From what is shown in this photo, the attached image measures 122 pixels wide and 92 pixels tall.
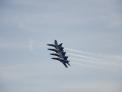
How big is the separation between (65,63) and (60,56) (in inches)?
210

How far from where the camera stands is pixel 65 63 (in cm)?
14312

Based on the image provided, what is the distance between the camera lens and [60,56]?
5655 inches

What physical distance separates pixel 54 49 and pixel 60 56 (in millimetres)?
7314

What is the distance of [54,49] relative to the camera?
148 meters

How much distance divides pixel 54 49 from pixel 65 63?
12.1 meters

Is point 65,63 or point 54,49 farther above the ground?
point 54,49
